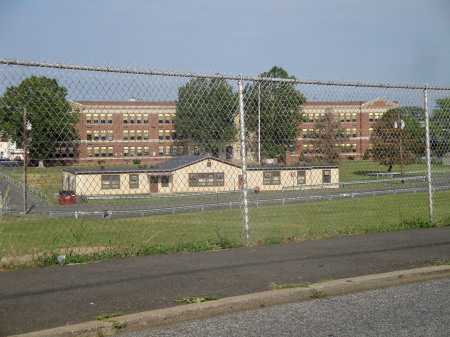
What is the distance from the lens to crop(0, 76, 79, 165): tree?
661cm

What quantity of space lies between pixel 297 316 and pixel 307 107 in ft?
16.8

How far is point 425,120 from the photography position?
1020 centimetres

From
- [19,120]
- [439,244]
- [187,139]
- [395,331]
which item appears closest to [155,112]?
[187,139]

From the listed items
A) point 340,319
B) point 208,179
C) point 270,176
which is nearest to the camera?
point 340,319

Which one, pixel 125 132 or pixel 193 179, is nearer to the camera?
pixel 125 132

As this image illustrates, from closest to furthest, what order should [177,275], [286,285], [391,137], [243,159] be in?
[286,285], [177,275], [243,159], [391,137]

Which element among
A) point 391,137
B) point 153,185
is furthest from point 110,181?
point 391,137

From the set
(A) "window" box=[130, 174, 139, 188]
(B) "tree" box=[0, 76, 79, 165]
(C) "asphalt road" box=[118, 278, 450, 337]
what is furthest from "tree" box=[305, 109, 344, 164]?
(B) "tree" box=[0, 76, 79, 165]

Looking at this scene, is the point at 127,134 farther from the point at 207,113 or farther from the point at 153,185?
the point at 153,185

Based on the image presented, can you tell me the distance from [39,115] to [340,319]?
464cm

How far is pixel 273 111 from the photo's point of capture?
363 inches

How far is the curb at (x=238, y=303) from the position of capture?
4461 millimetres

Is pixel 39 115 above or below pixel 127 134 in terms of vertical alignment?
above

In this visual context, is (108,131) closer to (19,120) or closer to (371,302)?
(19,120)
